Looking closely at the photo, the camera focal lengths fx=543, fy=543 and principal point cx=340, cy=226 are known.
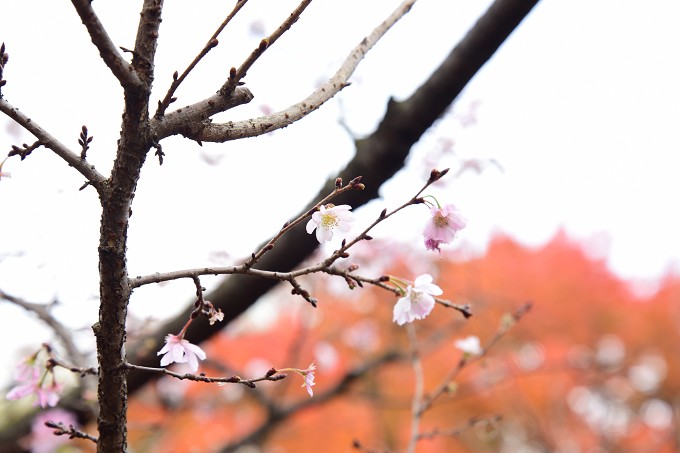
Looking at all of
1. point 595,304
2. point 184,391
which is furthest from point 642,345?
point 184,391

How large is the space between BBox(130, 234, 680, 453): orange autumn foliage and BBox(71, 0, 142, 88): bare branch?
239cm

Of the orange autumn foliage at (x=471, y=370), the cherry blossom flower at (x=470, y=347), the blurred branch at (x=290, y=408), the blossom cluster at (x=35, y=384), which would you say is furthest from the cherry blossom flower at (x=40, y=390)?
the blurred branch at (x=290, y=408)

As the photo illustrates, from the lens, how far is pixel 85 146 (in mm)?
983

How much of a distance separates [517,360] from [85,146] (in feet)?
28.1

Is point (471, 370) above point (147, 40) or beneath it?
above

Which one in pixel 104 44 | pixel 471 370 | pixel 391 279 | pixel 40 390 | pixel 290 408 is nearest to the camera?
pixel 104 44

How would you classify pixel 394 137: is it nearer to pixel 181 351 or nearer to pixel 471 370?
pixel 181 351

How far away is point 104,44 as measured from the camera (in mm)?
857

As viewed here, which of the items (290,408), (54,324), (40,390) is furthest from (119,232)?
(290,408)

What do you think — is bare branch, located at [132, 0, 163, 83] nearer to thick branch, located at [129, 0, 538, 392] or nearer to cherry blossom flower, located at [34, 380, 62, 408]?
cherry blossom flower, located at [34, 380, 62, 408]

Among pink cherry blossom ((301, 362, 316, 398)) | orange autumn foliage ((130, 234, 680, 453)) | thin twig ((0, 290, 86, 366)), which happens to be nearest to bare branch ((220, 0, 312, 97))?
pink cherry blossom ((301, 362, 316, 398))

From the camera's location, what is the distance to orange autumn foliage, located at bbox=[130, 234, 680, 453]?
203 inches

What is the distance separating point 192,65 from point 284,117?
203 mm

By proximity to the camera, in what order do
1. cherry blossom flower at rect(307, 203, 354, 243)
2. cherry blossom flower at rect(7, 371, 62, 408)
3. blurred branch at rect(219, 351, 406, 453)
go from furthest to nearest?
1. blurred branch at rect(219, 351, 406, 453)
2. cherry blossom flower at rect(7, 371, 62, 408)
3. cherry blossom flower at rect(307, 203, 354, 243)
